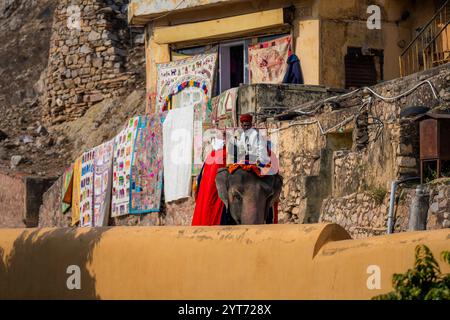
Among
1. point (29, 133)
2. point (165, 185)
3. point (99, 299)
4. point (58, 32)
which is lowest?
point (99, 299)

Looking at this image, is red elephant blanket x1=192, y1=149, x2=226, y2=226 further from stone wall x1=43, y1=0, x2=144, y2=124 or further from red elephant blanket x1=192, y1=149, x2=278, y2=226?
stone wall x1=43, y1=0, x2=144, y2=124

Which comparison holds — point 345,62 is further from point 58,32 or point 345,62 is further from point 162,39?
point 58,32

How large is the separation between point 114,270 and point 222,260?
137 centimetres

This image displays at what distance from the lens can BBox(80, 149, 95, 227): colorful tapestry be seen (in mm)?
21453

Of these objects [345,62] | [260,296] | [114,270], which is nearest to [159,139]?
[345,62]

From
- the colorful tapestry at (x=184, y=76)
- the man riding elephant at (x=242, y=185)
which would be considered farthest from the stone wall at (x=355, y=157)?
the colorful tapestry at (x=184, y=76)

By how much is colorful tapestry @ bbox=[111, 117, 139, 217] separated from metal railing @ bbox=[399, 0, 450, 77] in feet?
14.9

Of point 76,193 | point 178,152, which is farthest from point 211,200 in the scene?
point 76,193

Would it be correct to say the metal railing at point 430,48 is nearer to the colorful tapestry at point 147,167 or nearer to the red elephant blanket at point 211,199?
the colorful tapestry at point 147,167

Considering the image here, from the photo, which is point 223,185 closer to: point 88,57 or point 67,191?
point 67,191

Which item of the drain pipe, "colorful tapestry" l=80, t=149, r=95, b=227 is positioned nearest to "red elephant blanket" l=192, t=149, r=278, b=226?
the drain pipe
